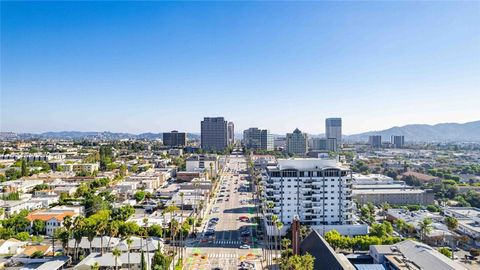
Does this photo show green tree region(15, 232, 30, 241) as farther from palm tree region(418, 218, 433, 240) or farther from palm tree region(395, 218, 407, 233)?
palm tree region(418, 218, 433, 240)

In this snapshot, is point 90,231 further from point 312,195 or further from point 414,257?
point 414,257

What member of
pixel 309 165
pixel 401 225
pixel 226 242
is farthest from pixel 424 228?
pixel 226 242

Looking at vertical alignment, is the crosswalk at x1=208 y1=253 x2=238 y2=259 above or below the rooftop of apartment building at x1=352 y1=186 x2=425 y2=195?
below

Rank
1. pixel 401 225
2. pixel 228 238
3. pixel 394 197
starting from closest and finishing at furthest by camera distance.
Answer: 1. pixel 228 238
2. pixel 401 225
3. pixel 394 197

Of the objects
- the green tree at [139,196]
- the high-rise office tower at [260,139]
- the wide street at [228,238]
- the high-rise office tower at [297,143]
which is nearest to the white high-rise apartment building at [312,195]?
the wide street at [228,238]

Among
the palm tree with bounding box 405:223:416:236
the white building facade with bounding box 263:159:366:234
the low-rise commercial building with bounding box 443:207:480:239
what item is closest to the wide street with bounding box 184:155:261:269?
the white building facade with bounding box 263:159:366:234

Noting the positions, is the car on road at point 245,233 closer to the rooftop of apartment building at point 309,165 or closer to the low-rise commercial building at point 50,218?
the rooftop of apartment building at point 309,165

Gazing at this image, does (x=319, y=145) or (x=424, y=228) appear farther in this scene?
(x=319, y=145)
